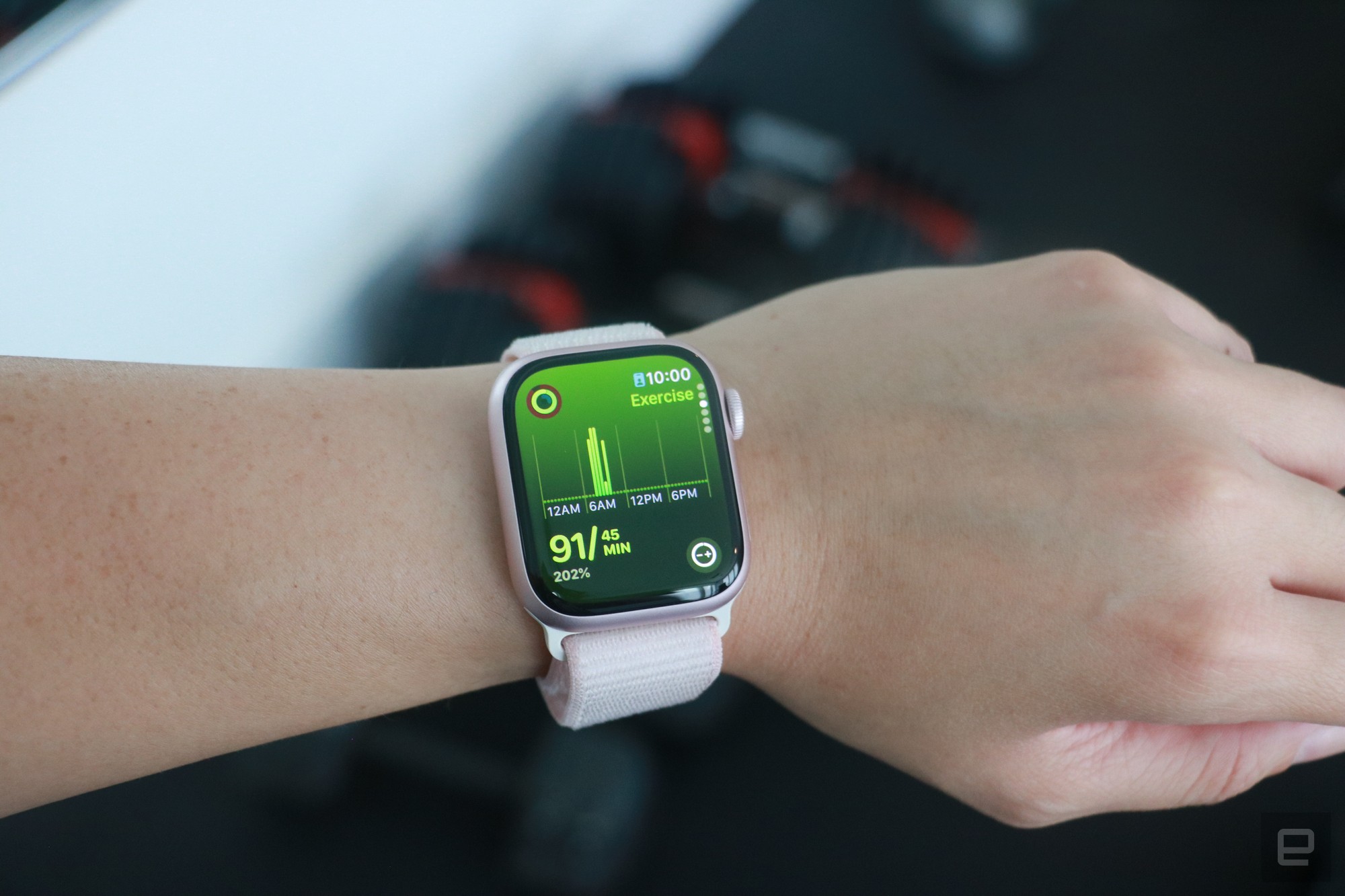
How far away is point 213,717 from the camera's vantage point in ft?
2.92

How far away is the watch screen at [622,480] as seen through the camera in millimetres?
906

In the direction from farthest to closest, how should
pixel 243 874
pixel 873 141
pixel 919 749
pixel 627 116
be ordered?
pixel 873 141, pixel 627 116, pixel 243 874, pixel 919 749

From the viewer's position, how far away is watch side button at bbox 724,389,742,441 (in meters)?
0.94

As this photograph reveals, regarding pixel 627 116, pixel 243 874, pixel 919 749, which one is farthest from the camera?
pixel 627 116

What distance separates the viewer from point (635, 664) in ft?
3.01

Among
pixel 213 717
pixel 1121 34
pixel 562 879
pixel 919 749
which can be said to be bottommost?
pixel 562 879

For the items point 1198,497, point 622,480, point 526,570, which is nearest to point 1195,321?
point 1198,497

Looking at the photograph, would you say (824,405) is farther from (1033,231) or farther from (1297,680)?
(1033,231)

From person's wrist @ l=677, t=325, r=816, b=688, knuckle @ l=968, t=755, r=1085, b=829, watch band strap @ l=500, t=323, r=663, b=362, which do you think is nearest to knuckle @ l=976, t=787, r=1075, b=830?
knuckle @ l=968, t=755, r=1085, b=829

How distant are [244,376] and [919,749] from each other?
2.66 ft

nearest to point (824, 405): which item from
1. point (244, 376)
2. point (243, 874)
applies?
point (244, 376)

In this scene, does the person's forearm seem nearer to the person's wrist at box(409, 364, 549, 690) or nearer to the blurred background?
the person's wrist at box(409, 364, 549, 690)

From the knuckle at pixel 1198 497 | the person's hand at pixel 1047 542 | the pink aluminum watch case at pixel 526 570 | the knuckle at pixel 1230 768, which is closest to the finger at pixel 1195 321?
the person's hand at pixel 1047 542

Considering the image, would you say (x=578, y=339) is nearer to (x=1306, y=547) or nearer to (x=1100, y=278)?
(x=1100, y=278)
